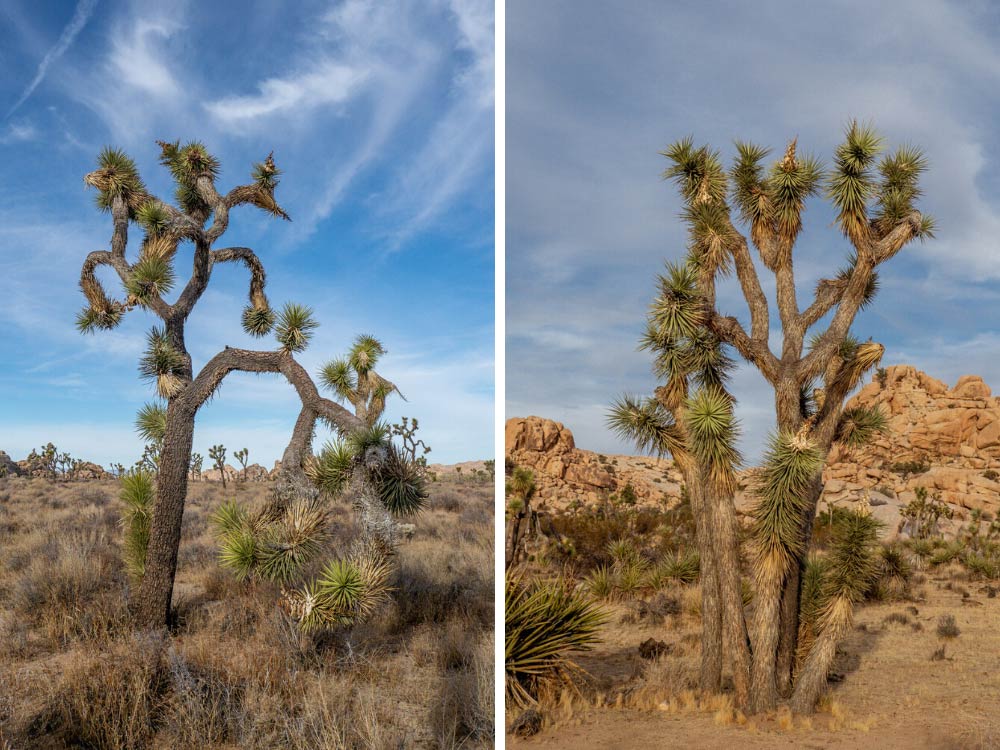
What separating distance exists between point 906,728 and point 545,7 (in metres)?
9.31

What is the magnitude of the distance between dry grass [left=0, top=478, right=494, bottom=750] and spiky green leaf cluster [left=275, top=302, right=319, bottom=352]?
2.61m

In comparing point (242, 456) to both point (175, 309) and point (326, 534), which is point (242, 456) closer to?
point (175, 309)

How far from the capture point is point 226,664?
5.85 metres

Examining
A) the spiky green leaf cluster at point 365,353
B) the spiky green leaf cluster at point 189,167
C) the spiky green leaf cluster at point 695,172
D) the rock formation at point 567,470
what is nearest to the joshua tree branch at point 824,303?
the spiky green leaf cluster at point 695,172

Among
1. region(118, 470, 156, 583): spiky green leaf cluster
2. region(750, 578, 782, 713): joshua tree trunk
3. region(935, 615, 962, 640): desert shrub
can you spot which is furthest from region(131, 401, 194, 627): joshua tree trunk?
region(935, 615, 962, 640): desert shrub

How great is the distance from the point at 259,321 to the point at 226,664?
3966 millimetres

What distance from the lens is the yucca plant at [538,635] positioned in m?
6.64

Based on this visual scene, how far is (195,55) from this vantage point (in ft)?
36.1

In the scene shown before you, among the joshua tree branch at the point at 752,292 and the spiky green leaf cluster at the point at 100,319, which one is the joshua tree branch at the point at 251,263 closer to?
the spiky green leaf cluster at the point at 100,319

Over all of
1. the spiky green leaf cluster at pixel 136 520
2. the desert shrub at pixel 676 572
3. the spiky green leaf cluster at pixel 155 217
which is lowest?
the desert shrub at pixel 676 572

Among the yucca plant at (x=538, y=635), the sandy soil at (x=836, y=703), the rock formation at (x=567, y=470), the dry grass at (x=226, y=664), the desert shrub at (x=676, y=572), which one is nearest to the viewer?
the dry grass at (x=226, y=664)

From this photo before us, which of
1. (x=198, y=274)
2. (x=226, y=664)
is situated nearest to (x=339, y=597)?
(x=226, y=664)

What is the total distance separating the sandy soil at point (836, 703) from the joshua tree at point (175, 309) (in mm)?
3813

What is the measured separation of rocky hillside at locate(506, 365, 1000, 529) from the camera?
33.0 metres
